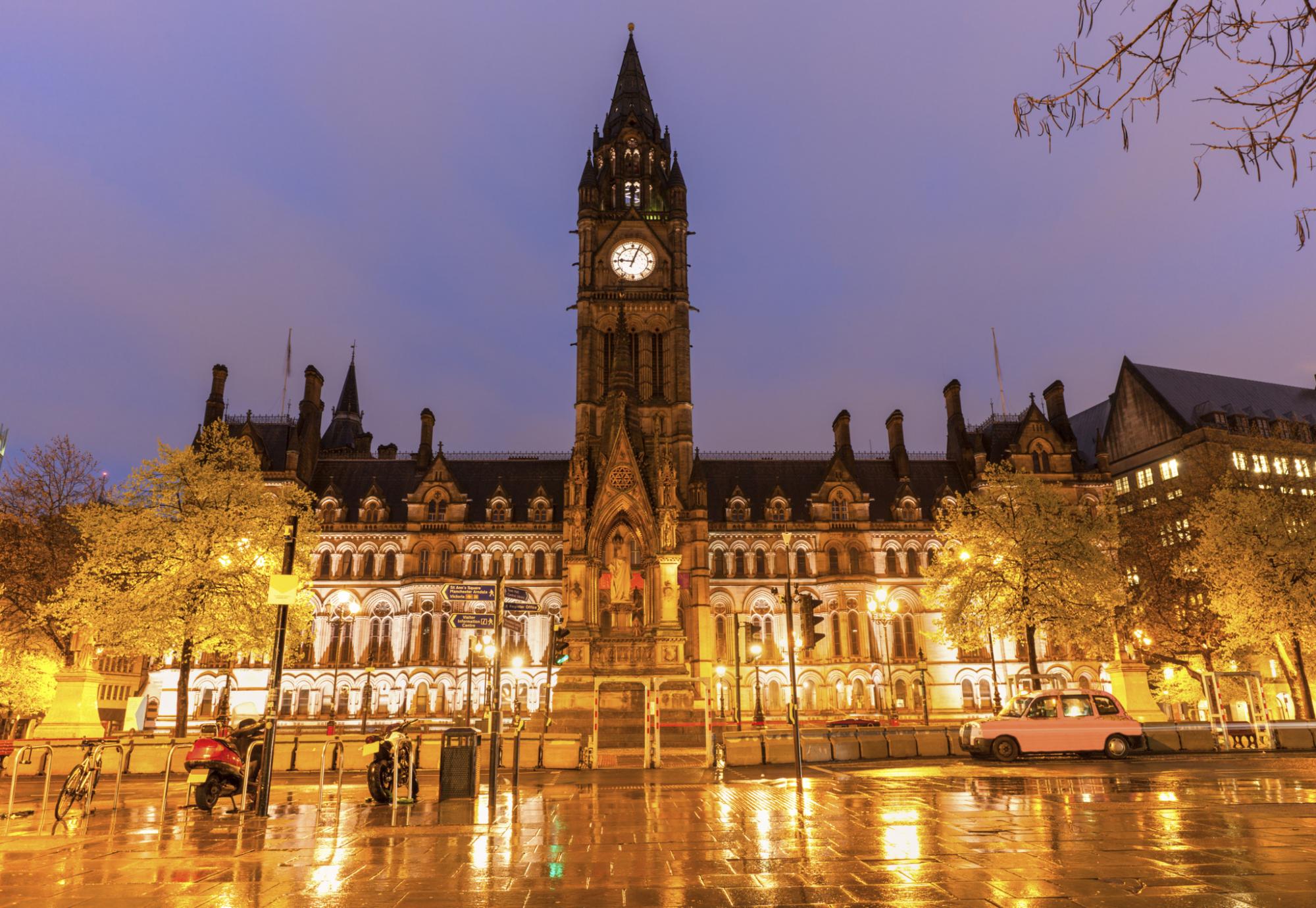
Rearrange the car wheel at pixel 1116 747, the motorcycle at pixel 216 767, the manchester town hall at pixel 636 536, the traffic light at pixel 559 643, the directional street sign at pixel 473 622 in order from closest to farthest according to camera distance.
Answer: the motorcycle at pixel 216 767, the directional street sign at pixel 473 622, the traffic light at pixel 559 643, the car wheel at pixel 1116 747, the manchester town hall at pixel 636 536

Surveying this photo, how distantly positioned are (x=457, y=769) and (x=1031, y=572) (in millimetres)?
27593

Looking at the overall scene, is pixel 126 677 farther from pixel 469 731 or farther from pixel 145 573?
pixel 469 731

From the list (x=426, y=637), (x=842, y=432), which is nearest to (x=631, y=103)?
(x=842, y=432)

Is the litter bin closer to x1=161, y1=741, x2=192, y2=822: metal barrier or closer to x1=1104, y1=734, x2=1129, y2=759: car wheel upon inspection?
x1=161, y1=741, x2=192, y2=822: metal barrier

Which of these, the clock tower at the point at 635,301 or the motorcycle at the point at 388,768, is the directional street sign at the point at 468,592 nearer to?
the motorcycle at the point at 388,768

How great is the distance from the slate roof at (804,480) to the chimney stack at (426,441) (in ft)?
77.0

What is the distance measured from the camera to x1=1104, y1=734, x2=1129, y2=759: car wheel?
24.1 meters

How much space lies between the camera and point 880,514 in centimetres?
6556

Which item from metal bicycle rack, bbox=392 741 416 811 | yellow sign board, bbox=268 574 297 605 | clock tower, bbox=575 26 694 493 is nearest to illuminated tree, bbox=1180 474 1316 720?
clock tower, bbox=575 26 694 493

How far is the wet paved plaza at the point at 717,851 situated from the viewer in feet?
24.8

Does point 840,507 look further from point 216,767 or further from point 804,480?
point 216,767

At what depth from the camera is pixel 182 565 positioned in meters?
30.0

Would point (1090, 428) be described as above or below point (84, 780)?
above

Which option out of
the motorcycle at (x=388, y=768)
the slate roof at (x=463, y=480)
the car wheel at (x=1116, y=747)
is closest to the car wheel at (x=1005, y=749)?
the car wheel at (x=1116, y=747)
